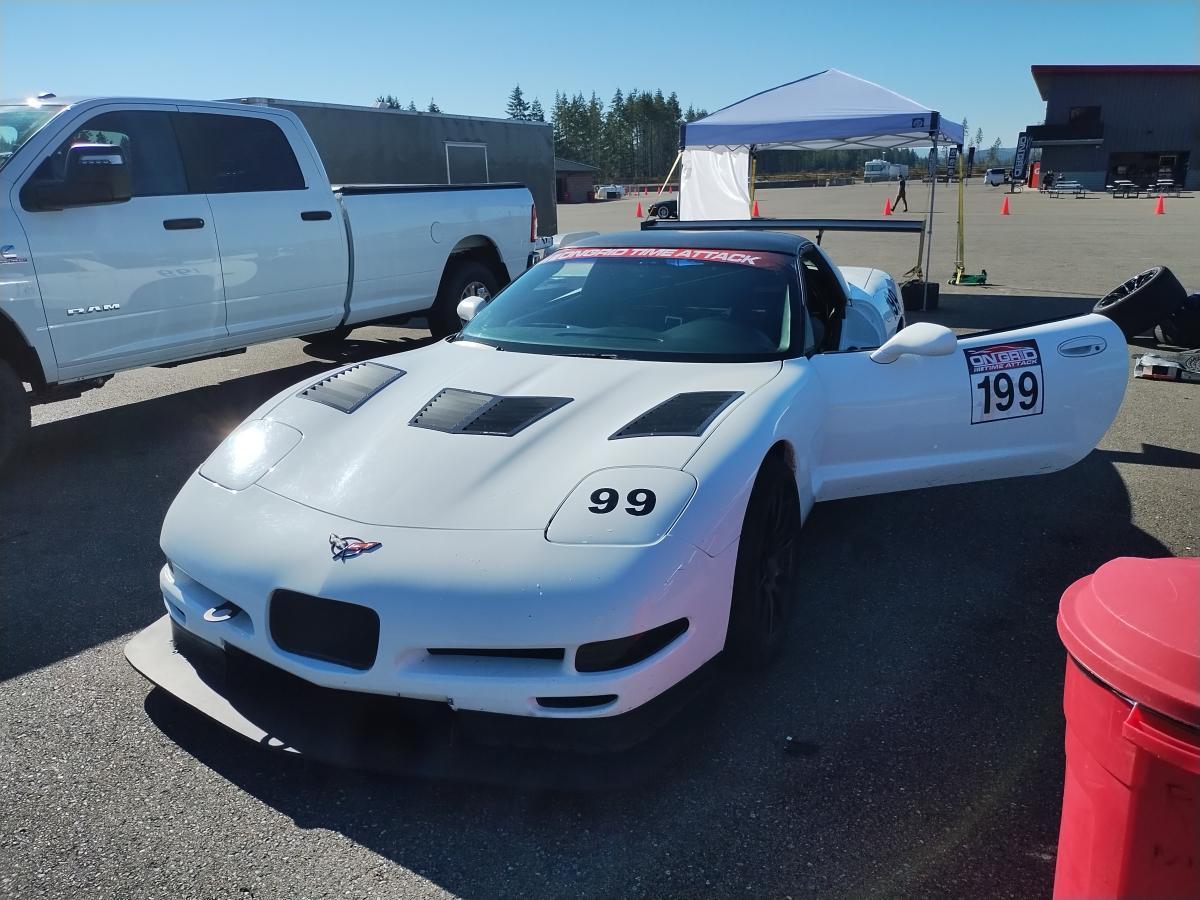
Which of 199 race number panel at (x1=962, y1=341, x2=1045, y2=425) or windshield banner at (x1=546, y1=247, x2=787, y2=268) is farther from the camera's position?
windshield banner at (x1=546, y1=247, x2=787, y2=268)

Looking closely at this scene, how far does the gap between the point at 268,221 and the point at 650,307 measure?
12.5 ft

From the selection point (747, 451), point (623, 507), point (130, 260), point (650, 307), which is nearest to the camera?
point (623, 507)

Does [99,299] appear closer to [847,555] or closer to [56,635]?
[56,635]

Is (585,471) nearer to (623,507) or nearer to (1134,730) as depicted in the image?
(623,507)

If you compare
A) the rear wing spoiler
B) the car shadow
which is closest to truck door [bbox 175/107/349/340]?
the rear wing spoiler

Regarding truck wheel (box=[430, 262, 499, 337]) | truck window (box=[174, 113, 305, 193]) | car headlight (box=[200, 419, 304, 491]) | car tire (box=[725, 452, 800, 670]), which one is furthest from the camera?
truck wheel (box=[430, 262, 499, 337])

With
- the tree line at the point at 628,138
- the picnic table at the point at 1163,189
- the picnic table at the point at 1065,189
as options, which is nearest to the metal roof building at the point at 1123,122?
the picnic table at the point at 1163,189

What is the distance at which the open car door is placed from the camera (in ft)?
12.0

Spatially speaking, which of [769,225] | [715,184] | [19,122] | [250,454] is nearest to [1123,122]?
[715,184]

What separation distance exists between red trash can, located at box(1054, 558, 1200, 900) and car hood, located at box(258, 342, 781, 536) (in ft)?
3.99

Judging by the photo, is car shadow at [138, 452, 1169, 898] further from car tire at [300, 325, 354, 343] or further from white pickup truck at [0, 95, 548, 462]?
car tire at [300, 325, 354, 343]

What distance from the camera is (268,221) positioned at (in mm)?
6465

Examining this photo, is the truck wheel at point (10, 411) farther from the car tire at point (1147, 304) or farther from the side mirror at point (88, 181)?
the car tire at point (1147, 304)

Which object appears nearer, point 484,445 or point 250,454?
point 484,445
